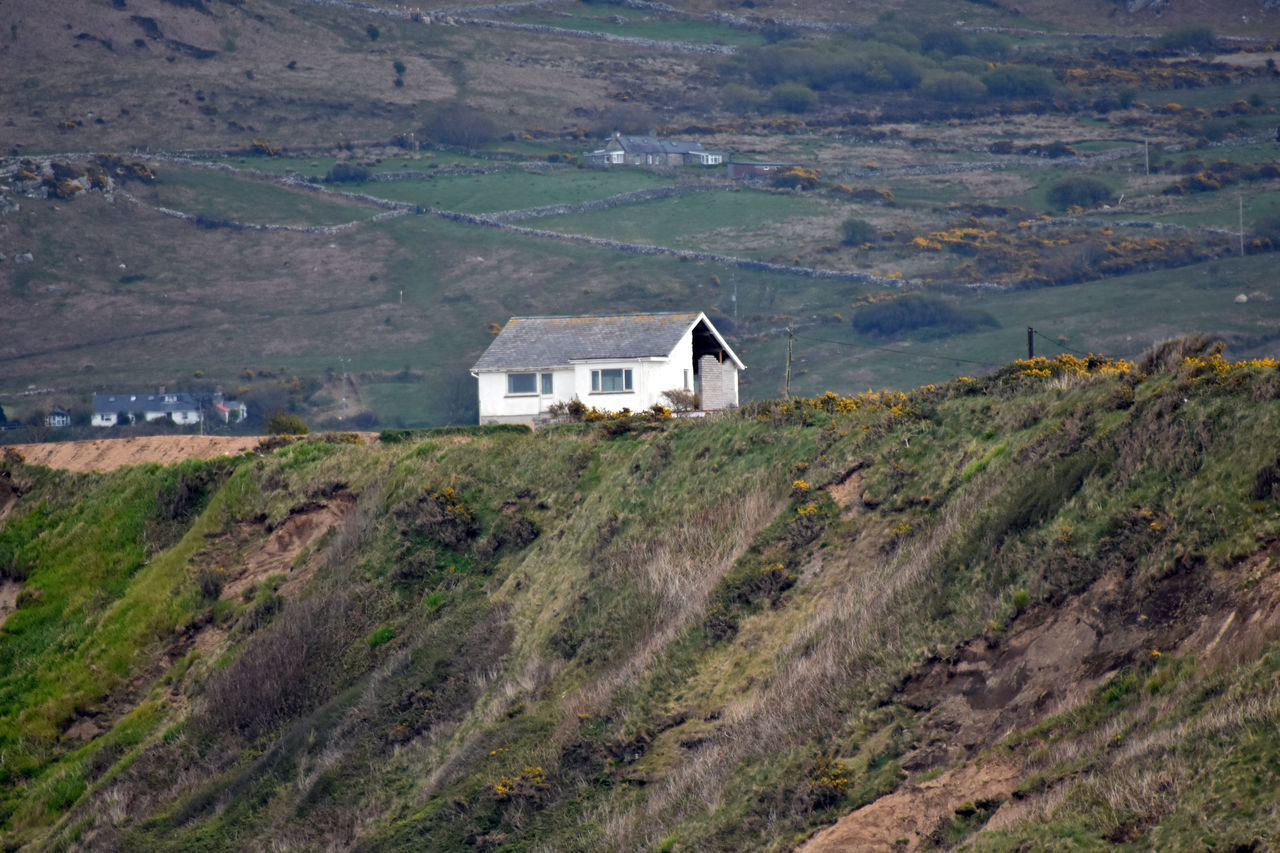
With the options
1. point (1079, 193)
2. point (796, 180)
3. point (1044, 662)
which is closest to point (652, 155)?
point (796, 180)

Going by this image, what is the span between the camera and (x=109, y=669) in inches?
1375

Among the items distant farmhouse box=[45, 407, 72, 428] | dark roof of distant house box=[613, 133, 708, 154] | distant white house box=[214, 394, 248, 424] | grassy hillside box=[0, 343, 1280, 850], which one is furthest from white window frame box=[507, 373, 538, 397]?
dark roof of distant house box=[613, 133, 708, 154]

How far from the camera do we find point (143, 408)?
11081 centimetres

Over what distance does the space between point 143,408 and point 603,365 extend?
75479 millimetres

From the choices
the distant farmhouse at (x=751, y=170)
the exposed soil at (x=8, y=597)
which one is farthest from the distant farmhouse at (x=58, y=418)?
the distant farmhouse at (x=751, y=170)

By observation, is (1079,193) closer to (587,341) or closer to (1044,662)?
(587,341)

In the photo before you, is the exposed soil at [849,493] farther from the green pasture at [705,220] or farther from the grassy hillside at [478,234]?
the green pasture at [705,220]

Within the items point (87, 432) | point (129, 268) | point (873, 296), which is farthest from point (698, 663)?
point (129, 268)

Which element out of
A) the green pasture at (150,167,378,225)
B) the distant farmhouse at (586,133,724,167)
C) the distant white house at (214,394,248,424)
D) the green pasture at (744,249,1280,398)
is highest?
the distant farmhouse at (586,133,724,167)

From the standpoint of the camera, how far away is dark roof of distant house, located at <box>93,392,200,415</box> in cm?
10975

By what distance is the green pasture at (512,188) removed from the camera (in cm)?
16488

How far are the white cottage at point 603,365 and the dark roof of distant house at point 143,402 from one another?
6911 cm

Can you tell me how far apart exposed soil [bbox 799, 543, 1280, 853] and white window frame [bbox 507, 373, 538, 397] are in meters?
31.0

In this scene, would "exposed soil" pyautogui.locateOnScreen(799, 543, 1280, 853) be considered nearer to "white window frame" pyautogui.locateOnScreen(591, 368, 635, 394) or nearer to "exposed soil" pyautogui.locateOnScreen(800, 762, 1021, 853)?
"exposed soil" pyautogui.locateOnScreen(800, 762, 1021, 853)
